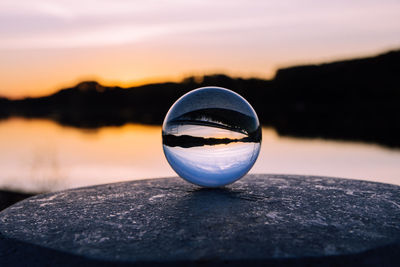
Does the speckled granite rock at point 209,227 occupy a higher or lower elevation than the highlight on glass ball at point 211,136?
lower

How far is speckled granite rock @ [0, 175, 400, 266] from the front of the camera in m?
2.79

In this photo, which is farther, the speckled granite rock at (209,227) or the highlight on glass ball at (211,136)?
the highlight on glass ball at (211,136)

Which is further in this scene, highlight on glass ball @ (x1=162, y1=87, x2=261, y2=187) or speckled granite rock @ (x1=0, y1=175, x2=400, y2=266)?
highlight on glass ball @ (x1=162, y1=87, x2=261, y2=187)

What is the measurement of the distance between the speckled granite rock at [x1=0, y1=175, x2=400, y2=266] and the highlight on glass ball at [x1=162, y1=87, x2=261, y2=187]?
315mm

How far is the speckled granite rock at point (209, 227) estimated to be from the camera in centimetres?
279

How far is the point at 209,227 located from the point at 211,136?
41.4 inches

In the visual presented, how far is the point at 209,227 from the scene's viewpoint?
10.7 feet

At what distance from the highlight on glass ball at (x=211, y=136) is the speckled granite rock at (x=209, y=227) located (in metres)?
0.31

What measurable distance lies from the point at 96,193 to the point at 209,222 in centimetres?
206

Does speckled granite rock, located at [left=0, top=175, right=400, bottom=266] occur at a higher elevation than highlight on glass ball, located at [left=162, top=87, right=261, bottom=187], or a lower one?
lower

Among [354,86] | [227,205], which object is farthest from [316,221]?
[354,86]

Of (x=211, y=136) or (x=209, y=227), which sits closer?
(x=209, y=227)

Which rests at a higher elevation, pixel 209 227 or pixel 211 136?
pixel 211 136

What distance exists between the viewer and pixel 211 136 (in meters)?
3.98
